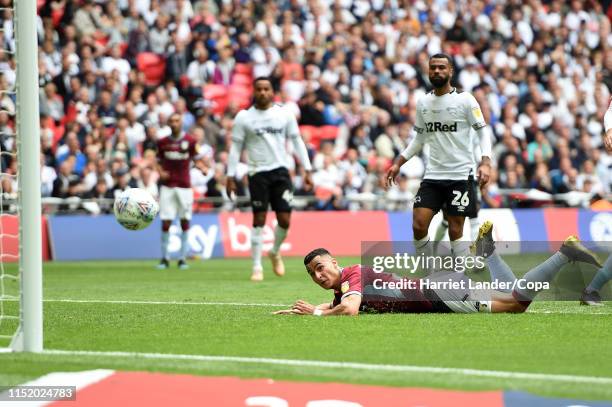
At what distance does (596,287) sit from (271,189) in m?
6.69

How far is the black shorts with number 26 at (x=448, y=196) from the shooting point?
12.7 metres

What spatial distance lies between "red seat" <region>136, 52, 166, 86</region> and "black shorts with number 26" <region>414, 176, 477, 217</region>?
15024 mm

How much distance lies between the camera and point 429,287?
10109 mm

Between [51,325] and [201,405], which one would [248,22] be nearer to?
[51,325]

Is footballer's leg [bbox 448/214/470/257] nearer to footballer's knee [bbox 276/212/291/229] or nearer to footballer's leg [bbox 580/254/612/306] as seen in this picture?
footballer's leg [bbox 580/254/612/306]

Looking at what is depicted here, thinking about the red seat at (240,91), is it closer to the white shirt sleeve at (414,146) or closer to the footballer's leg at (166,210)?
the footballer's leg at (166,210)

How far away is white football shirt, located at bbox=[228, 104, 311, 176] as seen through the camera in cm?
1642

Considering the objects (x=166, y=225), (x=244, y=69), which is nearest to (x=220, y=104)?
(x=244, y=69)

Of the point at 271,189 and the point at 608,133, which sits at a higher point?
the point at 608,133

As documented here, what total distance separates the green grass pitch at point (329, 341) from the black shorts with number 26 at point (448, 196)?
1553 mm

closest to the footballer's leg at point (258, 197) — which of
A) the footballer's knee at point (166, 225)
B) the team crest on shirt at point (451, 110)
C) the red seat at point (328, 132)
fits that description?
the footballer's knee at point (166, 225)

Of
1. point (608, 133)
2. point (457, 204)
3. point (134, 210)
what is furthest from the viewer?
point (134, 210)

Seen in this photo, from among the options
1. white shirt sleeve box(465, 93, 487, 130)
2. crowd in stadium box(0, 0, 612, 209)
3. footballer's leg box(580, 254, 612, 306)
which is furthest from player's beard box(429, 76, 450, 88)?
crowd in stadium box(0, 0, 612, 209)

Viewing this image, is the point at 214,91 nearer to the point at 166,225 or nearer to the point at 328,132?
the point at 328,132
